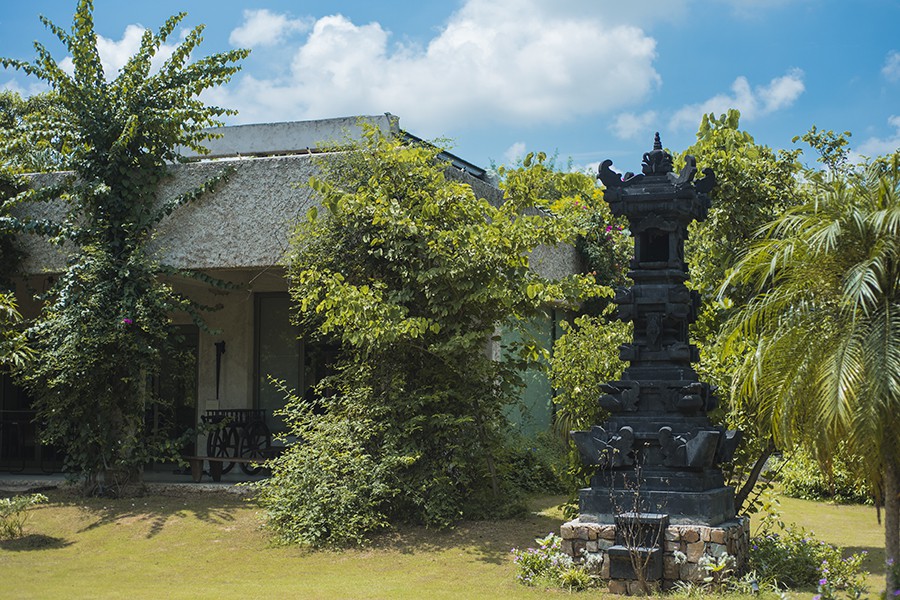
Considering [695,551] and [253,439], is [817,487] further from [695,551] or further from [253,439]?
[253,439]

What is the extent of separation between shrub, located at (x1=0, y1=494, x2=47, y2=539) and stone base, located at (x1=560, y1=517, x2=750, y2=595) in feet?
18.7

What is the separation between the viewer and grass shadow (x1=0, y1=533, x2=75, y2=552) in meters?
9.94

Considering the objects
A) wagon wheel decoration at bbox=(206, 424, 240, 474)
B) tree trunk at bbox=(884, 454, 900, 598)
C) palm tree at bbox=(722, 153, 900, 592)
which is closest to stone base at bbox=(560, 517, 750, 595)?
palm tree at bbox=(722, 153, 900, 592)

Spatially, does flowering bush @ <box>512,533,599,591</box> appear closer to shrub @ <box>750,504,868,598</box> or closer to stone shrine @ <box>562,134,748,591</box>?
stone shrine @ <box>562,134,748,591</box>

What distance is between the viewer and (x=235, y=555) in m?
9.55

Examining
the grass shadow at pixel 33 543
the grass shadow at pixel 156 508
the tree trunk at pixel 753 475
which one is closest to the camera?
the tree trunk at pixel 753 475

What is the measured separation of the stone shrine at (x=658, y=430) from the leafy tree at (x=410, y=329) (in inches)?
81.8

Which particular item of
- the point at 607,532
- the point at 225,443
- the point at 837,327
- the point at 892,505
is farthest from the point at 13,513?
the point at 892,505

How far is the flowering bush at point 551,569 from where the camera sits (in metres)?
7.67

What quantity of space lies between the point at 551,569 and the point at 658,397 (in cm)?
164

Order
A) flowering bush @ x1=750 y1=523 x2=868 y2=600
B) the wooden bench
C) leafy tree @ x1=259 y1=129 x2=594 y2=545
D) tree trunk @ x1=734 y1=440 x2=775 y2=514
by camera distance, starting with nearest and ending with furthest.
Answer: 1. flowering bush @ x1=750 y1=523 x2=868 y2=600
2. tree trunk @ x1=734 y1=440 x2=775 y2=514
3. leafy tree @ x1=259 y1=129 x2=594 y2=545
4. the wooden bench

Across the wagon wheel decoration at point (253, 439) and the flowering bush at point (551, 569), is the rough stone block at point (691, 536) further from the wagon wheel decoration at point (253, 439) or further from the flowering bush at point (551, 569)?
the wagon wheel decoration at point (253, 439)

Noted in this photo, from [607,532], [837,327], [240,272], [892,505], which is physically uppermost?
[240,272]

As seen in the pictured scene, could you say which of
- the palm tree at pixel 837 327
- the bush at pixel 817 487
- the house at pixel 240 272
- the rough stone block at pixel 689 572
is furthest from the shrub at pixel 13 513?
the bush at pixel 817 487
